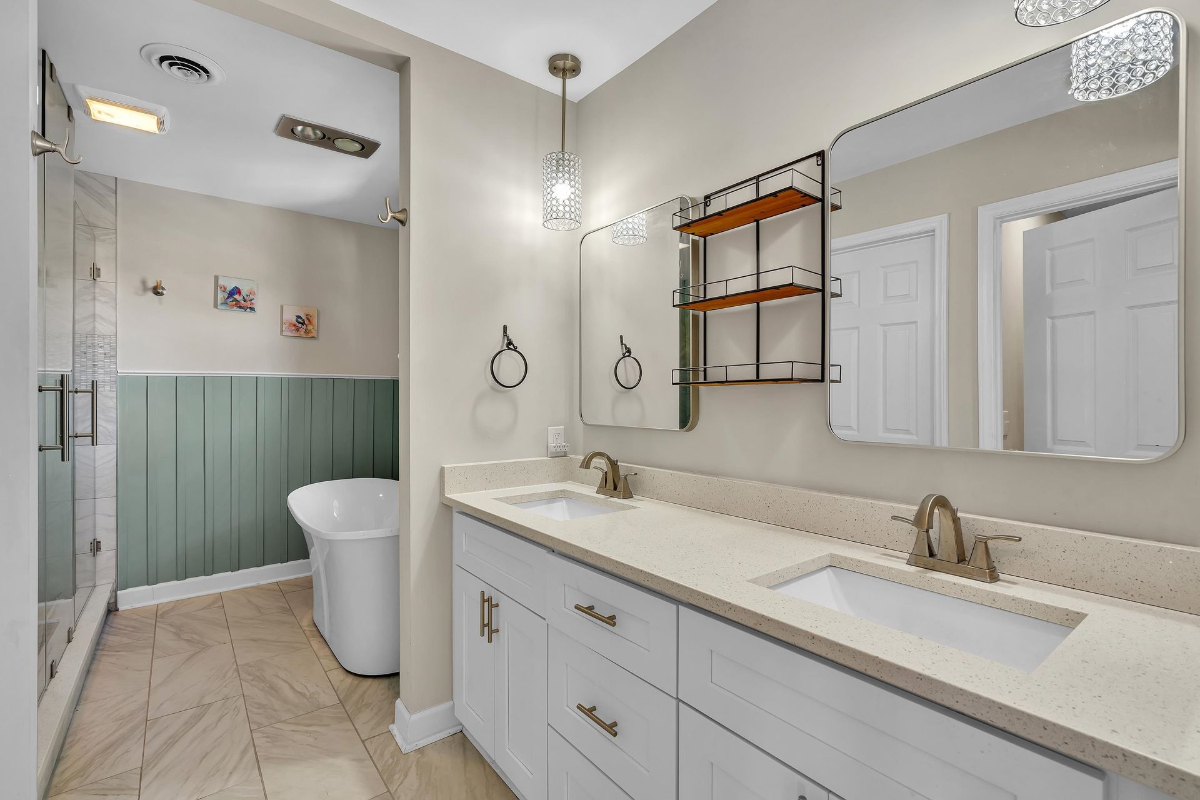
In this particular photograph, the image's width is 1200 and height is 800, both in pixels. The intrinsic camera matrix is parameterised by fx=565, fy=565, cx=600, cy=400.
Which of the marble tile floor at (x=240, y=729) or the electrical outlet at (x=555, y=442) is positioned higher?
the electrical outlet at (x=555, y=442)

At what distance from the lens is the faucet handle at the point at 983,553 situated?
111 cm

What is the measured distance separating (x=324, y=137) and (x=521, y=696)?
Answer: 8.69ft

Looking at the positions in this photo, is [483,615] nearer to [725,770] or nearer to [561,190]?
[725,770]

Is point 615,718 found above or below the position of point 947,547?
below

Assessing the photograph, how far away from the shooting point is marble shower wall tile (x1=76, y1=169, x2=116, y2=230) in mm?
3049

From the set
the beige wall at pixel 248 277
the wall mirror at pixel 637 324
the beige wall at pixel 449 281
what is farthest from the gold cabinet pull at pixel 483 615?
the beige wall at pixel 248 277

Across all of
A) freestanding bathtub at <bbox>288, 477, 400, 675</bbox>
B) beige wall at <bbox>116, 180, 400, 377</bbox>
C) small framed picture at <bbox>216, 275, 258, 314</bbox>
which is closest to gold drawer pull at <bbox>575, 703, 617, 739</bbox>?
freestanding bathtub at <bbox>288, 477, 400, 675</bbox>

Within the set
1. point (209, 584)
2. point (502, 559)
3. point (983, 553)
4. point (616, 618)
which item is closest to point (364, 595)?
point (502, 559)

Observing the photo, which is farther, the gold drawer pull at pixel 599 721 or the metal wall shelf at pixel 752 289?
the metal wall shelf at pixel 752 289

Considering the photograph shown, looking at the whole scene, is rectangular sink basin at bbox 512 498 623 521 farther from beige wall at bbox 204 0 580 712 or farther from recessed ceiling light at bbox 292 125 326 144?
recessed ceiling light at bbox 292 125 326 144

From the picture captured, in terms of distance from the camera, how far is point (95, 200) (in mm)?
3113

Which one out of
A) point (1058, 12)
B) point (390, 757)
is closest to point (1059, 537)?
point (1058, 12)

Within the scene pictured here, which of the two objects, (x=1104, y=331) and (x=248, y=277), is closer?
(x=1104, y=331)

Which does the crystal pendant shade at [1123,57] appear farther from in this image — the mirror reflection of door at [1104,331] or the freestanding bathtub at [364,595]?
the freestanding bathtub at [364,595]
